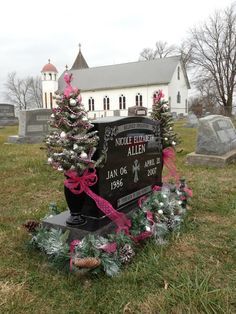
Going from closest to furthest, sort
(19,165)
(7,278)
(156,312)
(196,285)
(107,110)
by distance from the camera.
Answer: (156,312) → (196,285) → (7,278) → (19,165) → (107,110)

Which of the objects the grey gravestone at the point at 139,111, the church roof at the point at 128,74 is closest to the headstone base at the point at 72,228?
the grey gravestone at the point at 139,111

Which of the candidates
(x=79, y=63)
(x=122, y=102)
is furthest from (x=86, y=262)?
(x=79, y=63)

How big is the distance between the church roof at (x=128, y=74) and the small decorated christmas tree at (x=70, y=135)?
139 ft

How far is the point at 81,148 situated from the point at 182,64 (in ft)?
150

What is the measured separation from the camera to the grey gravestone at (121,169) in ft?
10.1

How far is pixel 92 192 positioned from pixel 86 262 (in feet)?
2.24

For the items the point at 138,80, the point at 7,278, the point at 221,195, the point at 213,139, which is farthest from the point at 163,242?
the point at 138,80

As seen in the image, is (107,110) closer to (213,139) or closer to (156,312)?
(213,139)

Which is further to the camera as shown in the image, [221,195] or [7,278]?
[221,195]

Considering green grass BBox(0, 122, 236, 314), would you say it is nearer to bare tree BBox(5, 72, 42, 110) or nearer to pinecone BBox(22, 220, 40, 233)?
pinecone BBox(22, 220, 40, 233)

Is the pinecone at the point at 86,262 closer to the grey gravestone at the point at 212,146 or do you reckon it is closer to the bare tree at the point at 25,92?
the grey gravestone at the point at 212,146

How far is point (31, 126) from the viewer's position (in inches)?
459

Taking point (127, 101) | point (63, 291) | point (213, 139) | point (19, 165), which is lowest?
point (63, 291)

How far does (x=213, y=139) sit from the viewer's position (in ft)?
23.7
